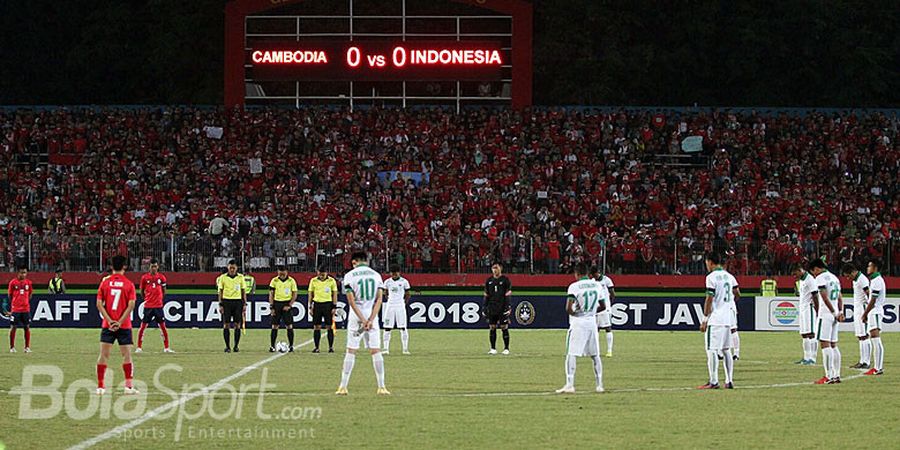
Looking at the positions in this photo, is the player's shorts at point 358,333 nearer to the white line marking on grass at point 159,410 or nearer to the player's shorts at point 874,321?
the white line marking on grass at point 159,410

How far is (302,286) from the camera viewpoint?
41.0 m

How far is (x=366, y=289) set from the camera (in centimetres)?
1948

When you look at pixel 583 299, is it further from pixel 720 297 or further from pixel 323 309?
pixel 323 309

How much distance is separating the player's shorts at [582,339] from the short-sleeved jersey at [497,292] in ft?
32.9

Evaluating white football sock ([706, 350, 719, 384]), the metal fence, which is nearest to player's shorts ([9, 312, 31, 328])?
the metal fence

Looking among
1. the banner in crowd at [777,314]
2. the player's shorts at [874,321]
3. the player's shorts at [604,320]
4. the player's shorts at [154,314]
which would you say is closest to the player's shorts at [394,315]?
the player's shorts at [604,320]

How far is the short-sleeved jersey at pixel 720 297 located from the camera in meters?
20.6

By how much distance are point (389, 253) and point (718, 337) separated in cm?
2131

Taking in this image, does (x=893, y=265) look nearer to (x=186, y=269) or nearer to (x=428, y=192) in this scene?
(x=428, y=192)

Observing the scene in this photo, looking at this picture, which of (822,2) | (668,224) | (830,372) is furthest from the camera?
(822,2)

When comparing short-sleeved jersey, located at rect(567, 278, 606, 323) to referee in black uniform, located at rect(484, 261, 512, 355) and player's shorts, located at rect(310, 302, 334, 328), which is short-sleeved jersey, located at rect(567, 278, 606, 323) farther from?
player's shorts, located at rect(310, 302, 334, 328)

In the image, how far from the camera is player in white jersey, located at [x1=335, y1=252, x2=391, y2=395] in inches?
762

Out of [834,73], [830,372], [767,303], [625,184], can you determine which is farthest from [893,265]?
[834,73]

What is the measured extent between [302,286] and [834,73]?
34.4 meters
